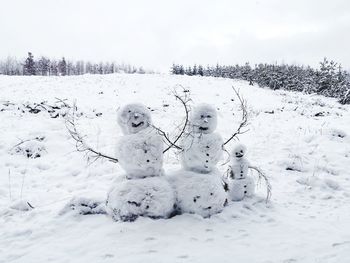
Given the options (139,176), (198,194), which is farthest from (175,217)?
(139,176)

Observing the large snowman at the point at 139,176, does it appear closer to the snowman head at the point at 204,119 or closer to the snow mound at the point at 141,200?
the snow mound at the point at 141,200

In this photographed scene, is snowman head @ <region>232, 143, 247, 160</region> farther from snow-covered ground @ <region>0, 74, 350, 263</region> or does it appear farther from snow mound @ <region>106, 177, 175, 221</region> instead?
snow mound @ <region>106, 177, 175, 221</region>

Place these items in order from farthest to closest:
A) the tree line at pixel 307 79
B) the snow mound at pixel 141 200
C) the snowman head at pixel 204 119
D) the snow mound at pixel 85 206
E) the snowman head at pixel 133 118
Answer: the tree line at pixel 307 79 < the snow mound at pixel 85 206 < the snowman head at pixel 204 119 < the snowman head at pixel 133 118 < the snow mound at pixel 141 200

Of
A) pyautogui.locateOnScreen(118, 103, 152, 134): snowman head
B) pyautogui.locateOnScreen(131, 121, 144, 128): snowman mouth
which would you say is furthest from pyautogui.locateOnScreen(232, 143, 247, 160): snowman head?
pyautogui.locateOnScreen(131, 121, 144, 128): snowman mouth

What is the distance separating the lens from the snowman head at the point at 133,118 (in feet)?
17.9

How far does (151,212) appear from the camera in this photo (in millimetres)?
5262

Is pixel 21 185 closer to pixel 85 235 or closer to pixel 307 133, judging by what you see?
pixel 85 235

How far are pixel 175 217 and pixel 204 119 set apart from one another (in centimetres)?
167

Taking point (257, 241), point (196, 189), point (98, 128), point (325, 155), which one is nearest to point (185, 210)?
point (196, 189)

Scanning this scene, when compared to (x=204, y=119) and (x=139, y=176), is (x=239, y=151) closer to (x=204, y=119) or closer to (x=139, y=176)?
(x=204, y=119)

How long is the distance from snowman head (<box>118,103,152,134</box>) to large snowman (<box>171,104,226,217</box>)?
0.78 meters

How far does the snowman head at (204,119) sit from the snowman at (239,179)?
1017mm

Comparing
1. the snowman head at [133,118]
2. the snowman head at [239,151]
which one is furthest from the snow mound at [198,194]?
the snowman head at [133,118]

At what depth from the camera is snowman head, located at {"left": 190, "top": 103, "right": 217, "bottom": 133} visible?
18.5 feet
